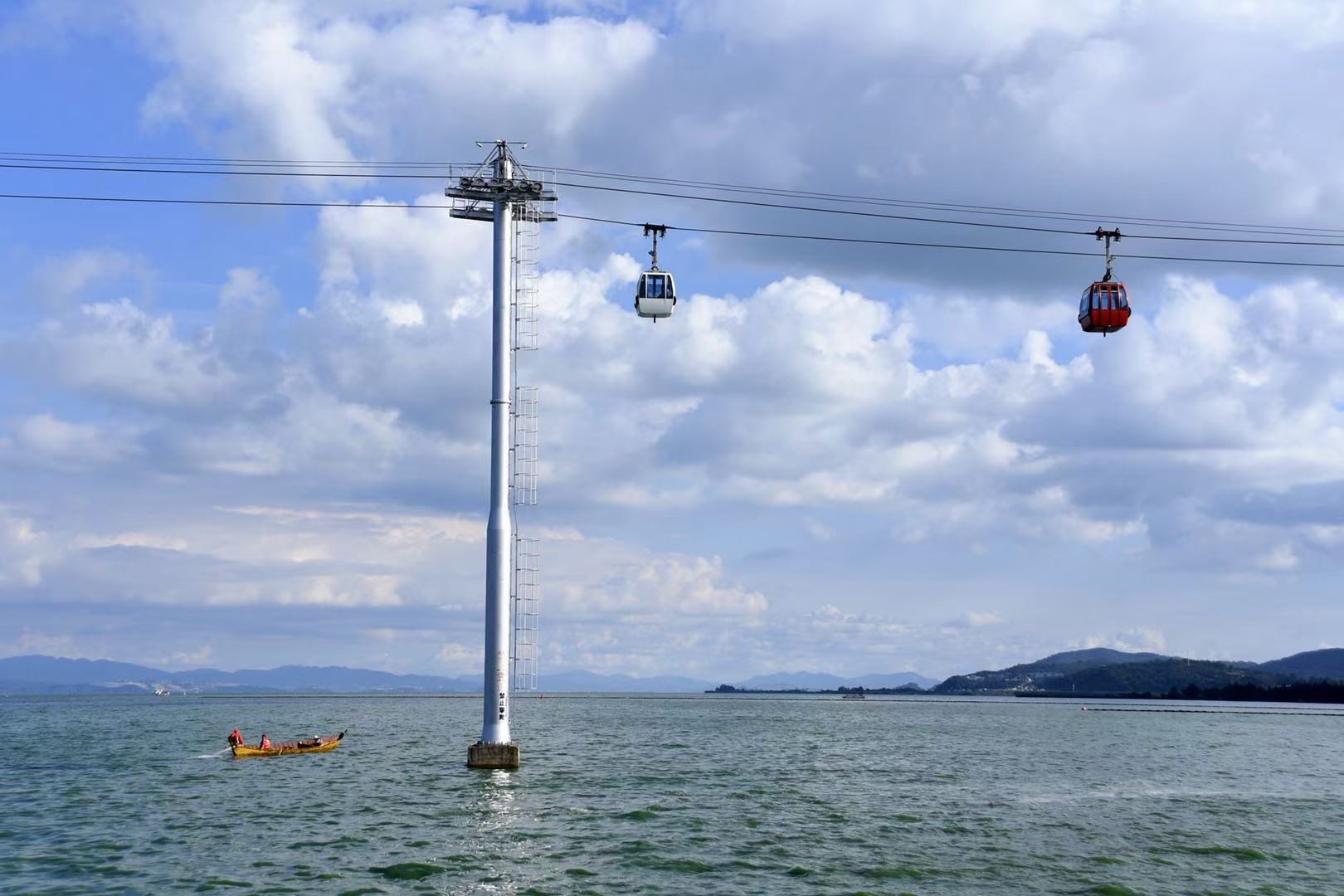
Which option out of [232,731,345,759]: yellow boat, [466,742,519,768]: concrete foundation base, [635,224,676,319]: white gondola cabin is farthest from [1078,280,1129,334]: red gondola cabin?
[232,731,345,759]: yellow boat

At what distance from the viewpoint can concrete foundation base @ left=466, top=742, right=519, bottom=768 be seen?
57.2 m

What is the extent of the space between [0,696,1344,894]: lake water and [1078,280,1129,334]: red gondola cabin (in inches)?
789

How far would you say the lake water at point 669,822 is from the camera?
3631 centimetres

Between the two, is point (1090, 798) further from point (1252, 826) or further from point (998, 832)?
point (998, 832)

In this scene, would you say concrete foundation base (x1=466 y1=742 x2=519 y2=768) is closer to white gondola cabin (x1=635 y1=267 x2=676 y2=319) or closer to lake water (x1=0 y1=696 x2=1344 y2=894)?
lake water (x1=0 y1=696 x2=1344 y2=894)

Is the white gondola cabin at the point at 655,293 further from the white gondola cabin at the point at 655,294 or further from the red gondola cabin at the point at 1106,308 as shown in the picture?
the red gondola cabin at the point at 1106,308

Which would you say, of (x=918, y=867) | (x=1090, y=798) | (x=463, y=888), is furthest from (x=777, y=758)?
(x=463, y=888)

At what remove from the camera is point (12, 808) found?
55.4 meters

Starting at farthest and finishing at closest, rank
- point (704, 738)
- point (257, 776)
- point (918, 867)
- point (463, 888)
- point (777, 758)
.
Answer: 1. point (704, 738)
2. point (777, 758)
3. point (257, 776)
4. point (918, 867)
5. point (463, 888)

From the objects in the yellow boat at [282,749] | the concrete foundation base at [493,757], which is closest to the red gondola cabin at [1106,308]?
the concrete foundation base at [493,757]

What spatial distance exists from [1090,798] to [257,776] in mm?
48443

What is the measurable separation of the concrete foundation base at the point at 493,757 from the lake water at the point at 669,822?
1.32 meters

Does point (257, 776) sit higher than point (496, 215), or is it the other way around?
point (496, 215)

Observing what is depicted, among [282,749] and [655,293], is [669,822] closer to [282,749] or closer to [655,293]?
[655,293]
